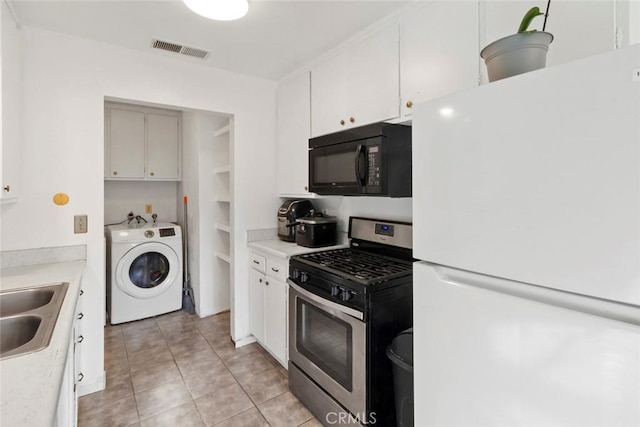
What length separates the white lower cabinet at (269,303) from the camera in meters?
2.23

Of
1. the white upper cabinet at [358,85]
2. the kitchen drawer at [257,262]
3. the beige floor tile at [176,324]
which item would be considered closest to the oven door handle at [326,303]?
the kitchen drawer at [257,262]

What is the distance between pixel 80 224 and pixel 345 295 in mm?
1826

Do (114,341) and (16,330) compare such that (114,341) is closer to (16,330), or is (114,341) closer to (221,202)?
(221,202)

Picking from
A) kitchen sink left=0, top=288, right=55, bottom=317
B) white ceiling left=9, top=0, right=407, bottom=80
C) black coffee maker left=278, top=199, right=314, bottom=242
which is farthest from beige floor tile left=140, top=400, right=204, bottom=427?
white ceiling left=9, top=0, right=407, bottom=80

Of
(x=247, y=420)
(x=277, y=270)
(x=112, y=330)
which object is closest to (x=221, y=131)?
(x=277, y=270)

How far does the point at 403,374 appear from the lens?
1.39m

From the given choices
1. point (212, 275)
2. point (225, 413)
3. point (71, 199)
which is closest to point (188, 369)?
point (225, 413)

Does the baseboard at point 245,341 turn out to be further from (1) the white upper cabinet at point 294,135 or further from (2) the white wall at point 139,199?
(2) the white wall at point 139,199

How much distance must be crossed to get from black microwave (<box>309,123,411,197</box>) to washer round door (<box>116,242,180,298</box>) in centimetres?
240

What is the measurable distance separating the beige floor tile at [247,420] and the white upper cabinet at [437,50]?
1.97 metres

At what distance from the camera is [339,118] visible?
2.17 m

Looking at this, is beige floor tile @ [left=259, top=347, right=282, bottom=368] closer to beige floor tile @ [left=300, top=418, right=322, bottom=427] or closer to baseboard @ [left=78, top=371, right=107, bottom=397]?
beige floor tile @ [left=300, top=418, right=322, bottom=427]

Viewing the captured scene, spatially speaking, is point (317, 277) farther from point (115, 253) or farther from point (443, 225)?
point (115, 253)

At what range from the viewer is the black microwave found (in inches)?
66.8
